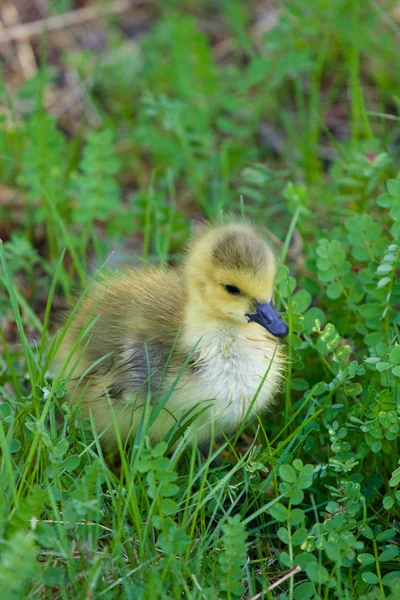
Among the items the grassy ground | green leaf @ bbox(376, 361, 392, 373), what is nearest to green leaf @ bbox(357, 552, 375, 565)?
the grassy ground

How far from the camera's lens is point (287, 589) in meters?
2.20

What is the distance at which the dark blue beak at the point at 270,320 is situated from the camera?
2328 mm

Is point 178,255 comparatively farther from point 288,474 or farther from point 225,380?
point 288,474

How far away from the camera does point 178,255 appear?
11.1 ft

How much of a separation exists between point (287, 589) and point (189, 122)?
243 centimetres

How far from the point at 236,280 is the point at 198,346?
223 mm

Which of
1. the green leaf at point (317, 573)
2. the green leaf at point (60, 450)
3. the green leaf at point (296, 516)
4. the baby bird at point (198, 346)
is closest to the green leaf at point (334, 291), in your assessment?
the baby bird at point (198, 346)

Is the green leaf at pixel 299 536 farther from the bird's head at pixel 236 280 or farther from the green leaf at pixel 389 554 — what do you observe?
the bird's head at pixel 236 280

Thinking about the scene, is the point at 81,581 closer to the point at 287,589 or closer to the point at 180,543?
the point at 180,543

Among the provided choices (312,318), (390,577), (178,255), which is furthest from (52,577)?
(178,255)

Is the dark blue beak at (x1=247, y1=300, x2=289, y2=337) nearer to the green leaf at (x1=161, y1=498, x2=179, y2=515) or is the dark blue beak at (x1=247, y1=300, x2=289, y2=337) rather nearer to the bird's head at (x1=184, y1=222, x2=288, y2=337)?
the bird's head at (x1=184, y1=222, x2=288, y2=337)

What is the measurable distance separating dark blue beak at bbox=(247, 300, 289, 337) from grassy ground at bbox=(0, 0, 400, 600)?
0.33 feet

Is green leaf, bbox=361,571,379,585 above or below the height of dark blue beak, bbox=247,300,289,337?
below

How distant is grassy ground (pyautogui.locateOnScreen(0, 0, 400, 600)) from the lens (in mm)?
2047
